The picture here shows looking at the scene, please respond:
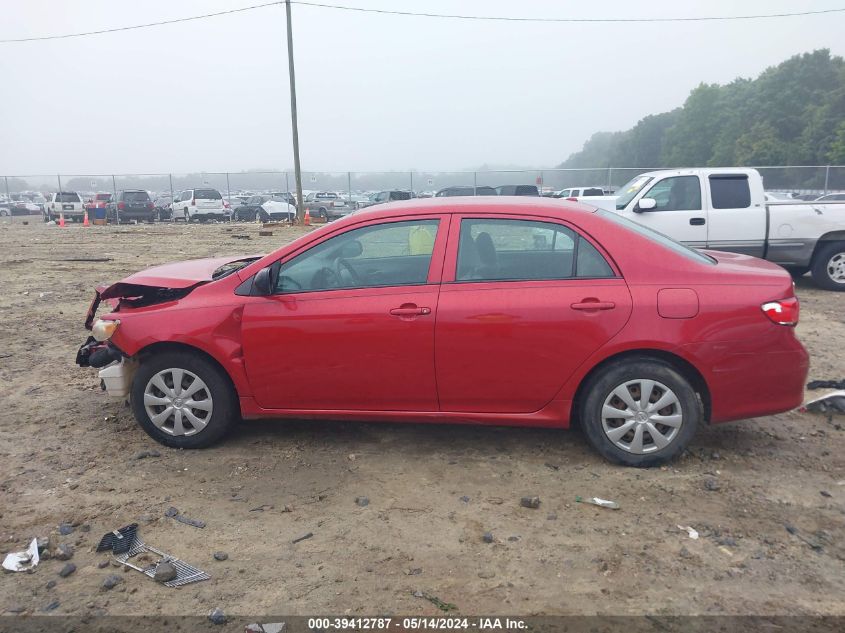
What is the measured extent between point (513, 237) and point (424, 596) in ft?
7.48

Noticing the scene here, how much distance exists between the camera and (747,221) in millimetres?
9820

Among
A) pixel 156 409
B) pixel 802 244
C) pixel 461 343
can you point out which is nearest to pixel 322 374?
pixel 461 343

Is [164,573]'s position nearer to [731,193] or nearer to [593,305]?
[593,305]

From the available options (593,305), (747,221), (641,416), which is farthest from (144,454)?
(747,221)

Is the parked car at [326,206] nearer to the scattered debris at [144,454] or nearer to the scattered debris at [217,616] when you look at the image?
the scattered debris at [144,454]

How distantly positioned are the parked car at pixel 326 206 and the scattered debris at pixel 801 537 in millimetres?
31287

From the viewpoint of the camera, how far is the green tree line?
168 feet

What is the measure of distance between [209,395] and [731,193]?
8.51 meters

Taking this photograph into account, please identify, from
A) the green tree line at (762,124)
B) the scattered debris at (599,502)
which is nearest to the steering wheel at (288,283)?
the scattered debris at (599,502)

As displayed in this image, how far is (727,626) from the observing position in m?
2.76

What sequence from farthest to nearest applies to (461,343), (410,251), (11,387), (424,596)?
(11,387), (410,251), (461,343), (424,596)

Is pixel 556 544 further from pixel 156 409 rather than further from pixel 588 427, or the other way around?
pixel 156 409

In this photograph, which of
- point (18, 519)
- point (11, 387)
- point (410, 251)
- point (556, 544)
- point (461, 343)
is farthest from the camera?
point (11, 387)

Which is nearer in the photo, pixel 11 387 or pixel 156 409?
pixel 156 409
